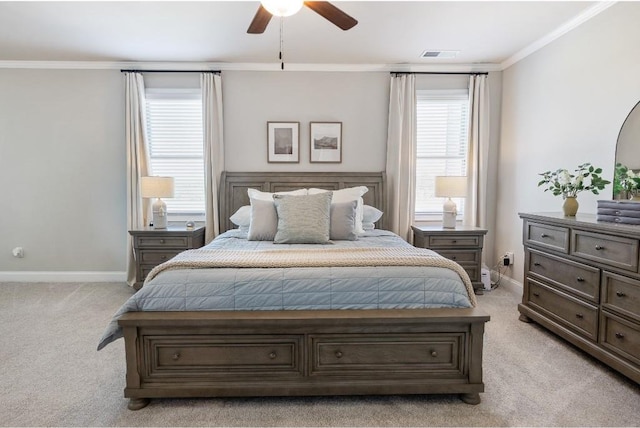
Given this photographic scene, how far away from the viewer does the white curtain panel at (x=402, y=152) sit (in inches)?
172

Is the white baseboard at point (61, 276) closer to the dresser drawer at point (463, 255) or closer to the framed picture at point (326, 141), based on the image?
the framed picture at point (326, 141)

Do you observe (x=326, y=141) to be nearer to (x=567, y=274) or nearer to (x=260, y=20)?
(x=260, y=20)

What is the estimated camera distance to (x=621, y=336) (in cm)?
225

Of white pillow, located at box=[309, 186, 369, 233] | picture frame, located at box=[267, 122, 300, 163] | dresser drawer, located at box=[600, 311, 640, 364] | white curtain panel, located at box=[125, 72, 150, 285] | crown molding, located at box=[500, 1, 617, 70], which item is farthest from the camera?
picture frame, located at box=[267, 122, 300, 163]

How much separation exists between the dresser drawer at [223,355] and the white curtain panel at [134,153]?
2.72m

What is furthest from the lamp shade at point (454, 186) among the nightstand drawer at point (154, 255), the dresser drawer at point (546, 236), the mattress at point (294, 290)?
the nightstand drawer at point (154, 255)

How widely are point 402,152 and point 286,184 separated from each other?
4.90 ft

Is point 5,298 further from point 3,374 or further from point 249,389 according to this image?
point 249,389

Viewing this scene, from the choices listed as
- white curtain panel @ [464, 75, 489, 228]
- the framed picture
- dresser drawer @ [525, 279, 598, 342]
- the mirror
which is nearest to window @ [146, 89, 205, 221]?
the framed picture

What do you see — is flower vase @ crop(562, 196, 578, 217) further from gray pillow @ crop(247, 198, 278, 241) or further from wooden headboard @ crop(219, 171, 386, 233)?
gray pillow @ crop(247, 198, 278, 241)

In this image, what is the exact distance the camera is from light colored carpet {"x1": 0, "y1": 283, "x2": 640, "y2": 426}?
1.91 m

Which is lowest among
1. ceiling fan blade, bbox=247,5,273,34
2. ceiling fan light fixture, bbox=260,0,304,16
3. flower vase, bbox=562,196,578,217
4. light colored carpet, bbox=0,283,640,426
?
light colored carpet, bbox=0,283,640,426

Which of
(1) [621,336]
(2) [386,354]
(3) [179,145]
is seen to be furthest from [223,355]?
(3) [179,145]

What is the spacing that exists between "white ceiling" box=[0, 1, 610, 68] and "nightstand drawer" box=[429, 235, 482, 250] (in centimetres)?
206
